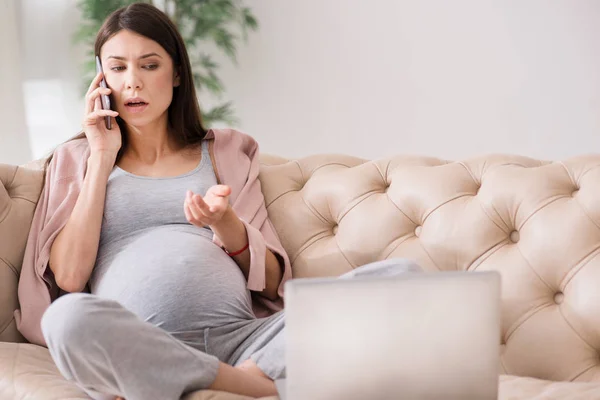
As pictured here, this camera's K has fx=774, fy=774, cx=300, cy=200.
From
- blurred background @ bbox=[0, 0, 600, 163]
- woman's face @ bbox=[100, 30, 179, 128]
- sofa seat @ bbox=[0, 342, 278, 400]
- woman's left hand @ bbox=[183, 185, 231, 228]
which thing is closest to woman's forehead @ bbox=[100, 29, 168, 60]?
woman's face @ bbox=[100, 30, 179, 128]

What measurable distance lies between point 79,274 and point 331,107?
2282mm

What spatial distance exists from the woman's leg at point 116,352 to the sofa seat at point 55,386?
10cm

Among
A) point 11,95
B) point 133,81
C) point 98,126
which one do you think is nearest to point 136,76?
point 133,81

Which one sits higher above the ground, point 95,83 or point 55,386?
point 95,83

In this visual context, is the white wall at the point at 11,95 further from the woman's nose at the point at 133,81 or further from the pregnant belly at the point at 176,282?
the pregnant belly at the point at 176,282

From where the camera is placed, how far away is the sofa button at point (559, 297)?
4.93 ft

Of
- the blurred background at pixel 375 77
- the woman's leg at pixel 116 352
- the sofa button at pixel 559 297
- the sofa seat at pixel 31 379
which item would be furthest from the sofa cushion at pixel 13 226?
the blurred background at pixel 375 77

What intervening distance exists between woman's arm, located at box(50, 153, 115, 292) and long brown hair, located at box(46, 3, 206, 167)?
0.19 meters

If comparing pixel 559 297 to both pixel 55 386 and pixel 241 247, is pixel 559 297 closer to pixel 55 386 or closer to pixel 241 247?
pixel 241 247

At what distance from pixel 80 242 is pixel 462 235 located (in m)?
0.78

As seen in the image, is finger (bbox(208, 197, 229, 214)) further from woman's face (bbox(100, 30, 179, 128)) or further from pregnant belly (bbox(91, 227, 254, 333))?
woman's face (bbox(100, 30, 179, 128))

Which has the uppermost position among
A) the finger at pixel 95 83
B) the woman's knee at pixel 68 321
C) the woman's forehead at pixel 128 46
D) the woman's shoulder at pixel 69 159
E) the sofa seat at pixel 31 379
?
the woman's forehead at pixel 128 46

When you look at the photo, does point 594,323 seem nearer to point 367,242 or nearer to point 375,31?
point 367,242

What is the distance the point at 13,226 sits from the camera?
1.67 m
